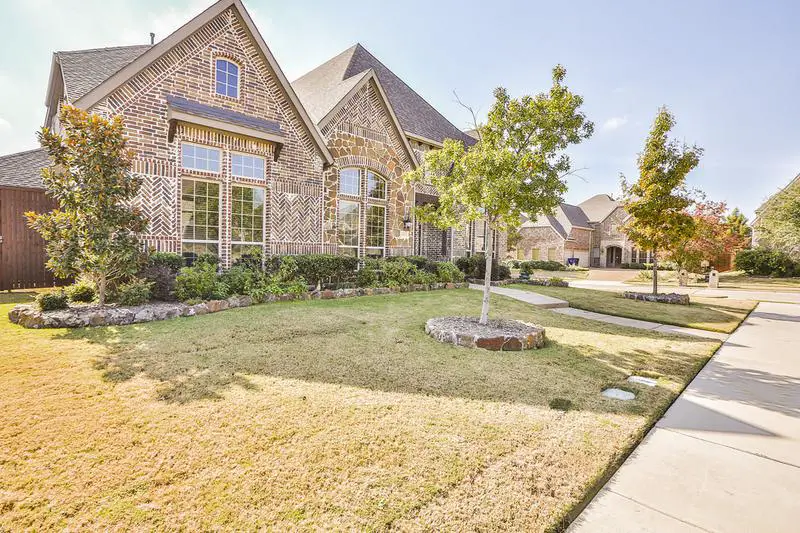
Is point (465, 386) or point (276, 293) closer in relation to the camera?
point (465, 386)

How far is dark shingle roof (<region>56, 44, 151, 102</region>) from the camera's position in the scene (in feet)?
29.2

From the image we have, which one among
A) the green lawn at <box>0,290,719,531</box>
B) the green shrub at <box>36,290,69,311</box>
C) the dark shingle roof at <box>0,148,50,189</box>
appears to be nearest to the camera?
the green lawn at <box>0,290,719,531</box>

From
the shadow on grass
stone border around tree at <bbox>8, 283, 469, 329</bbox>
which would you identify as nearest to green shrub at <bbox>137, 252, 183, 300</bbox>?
stone border around tree at <bbox>8, 283, 469, 329</bbox>

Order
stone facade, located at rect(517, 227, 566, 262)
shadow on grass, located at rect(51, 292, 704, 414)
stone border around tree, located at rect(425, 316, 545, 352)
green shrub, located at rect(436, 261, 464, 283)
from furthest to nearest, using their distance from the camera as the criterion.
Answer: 1. stone facade, located at rect(517, 227, 566, 262)
2. green shrub, located at rect(436, 261, 464, 283)
3. stone border around tree, located at rect(425, 316, 545, 352)
4. shadow on grass, located at rect(51, 292, 704, 414)

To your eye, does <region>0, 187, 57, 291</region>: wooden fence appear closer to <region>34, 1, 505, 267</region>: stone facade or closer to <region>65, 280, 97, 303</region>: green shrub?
<region>34, 1, 505, 267</region>: stone facade

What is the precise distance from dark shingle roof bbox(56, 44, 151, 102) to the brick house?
36 mm

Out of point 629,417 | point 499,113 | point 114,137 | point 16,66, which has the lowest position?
point 629,417

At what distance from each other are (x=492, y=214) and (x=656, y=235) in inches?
360

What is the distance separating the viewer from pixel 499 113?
251 inches

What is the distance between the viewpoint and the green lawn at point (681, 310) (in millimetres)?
8492

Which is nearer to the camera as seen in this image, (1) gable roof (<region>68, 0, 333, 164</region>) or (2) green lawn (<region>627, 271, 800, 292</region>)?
(1) gable roof (<region>68, 0, 333, 164</region>)

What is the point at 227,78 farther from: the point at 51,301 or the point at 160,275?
the point at 51,301

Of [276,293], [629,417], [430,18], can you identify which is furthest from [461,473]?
[430,18]

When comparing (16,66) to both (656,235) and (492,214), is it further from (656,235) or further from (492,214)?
(656,235)
